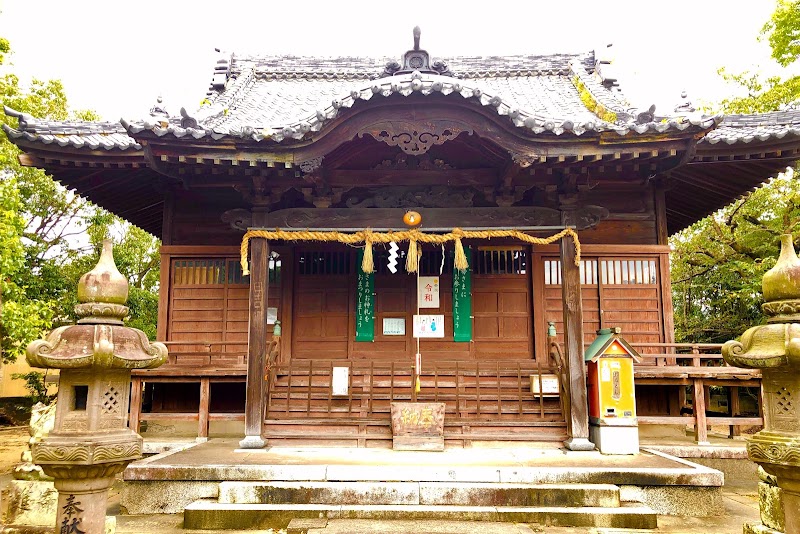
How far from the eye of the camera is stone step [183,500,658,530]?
6.19 m

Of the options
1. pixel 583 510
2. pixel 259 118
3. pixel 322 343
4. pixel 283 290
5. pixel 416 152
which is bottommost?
pixel 583 510

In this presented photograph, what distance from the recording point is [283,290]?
34.9ft

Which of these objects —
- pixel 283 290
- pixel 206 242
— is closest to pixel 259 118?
pixel 206 242

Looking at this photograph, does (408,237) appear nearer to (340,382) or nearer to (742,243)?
(340,382)

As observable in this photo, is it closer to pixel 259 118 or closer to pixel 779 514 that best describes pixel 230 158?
pixel 259 118

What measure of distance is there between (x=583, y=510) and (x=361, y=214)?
506 cm

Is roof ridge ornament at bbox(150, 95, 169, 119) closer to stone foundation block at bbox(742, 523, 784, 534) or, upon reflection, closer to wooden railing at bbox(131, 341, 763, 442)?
wooden railing at bbox(131, 341, 763, 442)

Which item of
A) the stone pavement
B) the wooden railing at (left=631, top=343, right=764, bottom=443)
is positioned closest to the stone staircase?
the stone pavement

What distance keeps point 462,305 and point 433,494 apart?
463 centimetres

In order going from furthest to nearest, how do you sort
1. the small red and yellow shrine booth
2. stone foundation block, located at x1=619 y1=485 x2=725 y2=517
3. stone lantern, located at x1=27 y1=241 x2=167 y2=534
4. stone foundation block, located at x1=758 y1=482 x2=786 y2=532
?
the small red and yellow shrine booth
stone foundation block, located at x1=619 y1=485 x2=725 y2=517
stone foundation block, located at x1=758 y1=482 x2=786 y2=532
stone lantern, located at x1=27 y1=241 x2=167 y2=534

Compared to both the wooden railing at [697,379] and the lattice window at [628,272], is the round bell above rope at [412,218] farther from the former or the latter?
the wooden railing at [697,379]

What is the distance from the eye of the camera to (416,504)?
6418 mm

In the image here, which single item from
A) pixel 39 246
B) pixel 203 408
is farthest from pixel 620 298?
pixel 39 246

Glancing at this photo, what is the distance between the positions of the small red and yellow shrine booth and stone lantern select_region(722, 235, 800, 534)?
3729 mm
